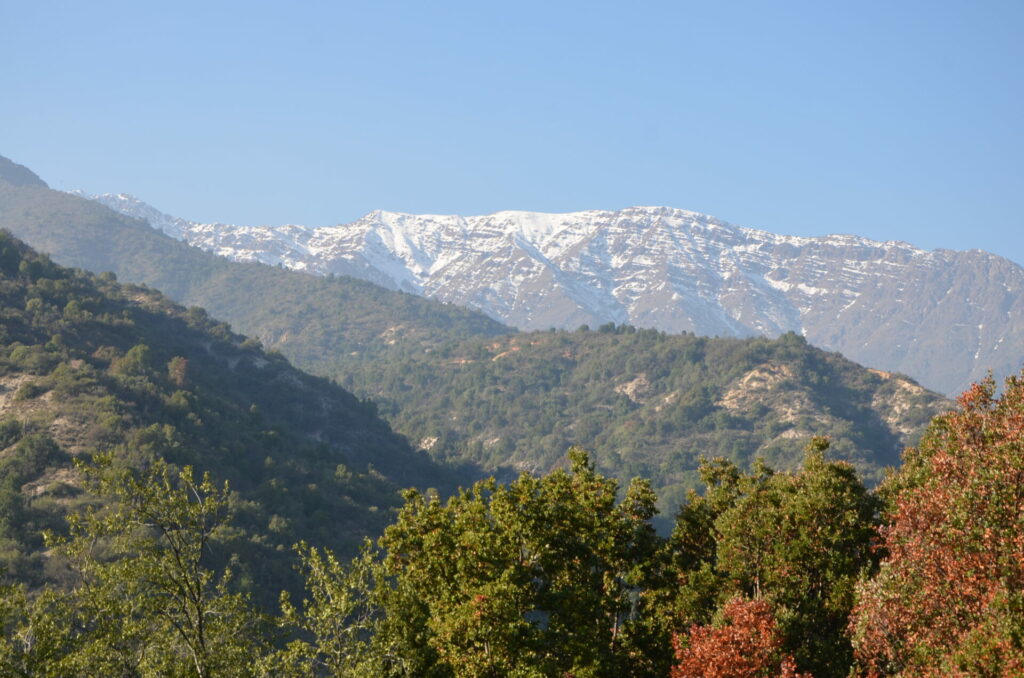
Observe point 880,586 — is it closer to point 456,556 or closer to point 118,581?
point 456,556

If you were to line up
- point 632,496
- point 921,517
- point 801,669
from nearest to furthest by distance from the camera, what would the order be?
point 921,517 < point 801,669 < point 632,496

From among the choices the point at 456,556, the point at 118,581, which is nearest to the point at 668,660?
the point at 456,556

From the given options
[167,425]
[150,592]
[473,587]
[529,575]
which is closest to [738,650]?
[529,575]

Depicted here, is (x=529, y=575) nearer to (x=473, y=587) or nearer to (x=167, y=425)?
(x=473, y=587)

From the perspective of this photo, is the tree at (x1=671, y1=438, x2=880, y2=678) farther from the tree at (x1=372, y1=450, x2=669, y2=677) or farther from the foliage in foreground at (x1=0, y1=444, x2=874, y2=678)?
the tree at (x1=372, y1=450, x2=669, y2=677)

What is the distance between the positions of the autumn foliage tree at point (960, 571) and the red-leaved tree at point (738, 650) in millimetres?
2858

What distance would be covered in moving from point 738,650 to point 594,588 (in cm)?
680

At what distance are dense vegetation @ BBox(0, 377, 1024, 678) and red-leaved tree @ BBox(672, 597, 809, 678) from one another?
0.24 feet

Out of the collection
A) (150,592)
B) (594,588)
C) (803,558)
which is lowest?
(150,592)

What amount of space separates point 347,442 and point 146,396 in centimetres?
5305

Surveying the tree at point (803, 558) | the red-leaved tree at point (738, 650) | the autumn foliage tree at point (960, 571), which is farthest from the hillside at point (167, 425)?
the autumn foliage tree at point (960, 571)

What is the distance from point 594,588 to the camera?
3459 cm

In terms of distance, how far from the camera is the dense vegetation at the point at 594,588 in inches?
1022

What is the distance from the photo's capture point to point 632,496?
129 feet
